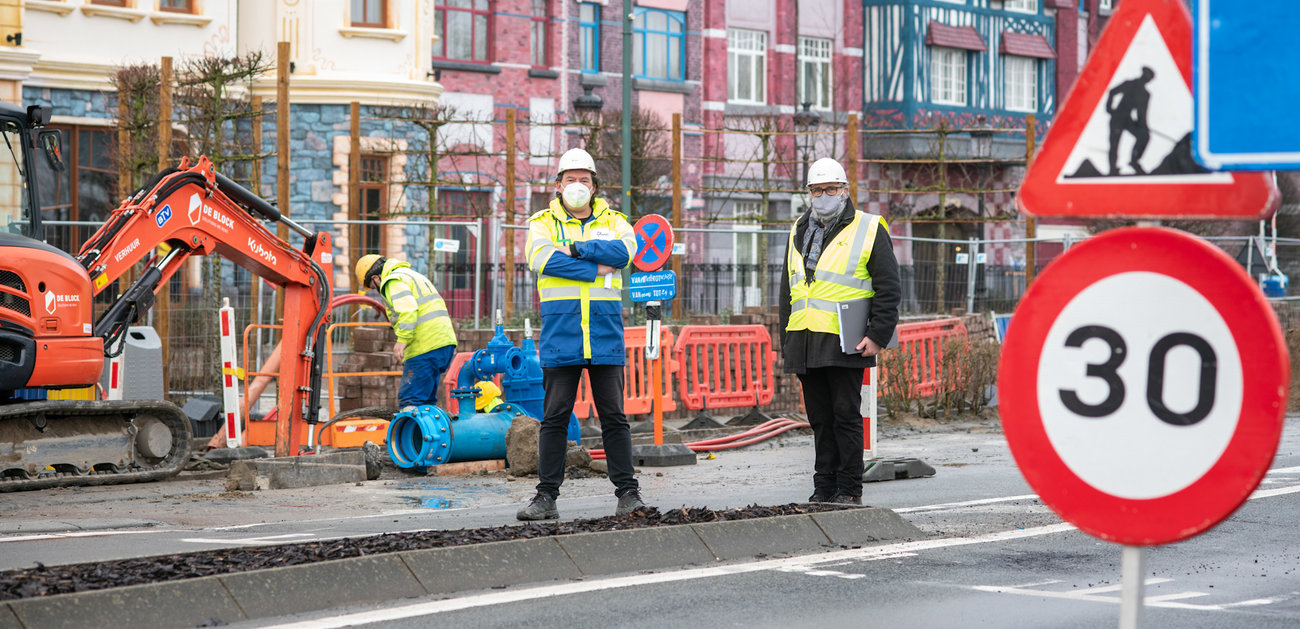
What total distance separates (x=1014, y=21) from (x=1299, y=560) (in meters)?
41.6

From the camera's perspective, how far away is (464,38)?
35656 millimetres

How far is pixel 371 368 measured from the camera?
57.8 feet

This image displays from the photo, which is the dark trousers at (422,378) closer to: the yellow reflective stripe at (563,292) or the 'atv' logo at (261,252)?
the 'atv' logo at (261,252)

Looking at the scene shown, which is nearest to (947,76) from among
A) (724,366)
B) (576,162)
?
(724,366)

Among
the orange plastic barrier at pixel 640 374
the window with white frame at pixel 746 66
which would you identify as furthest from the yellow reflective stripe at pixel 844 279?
the window with white frame at pixel 746 66

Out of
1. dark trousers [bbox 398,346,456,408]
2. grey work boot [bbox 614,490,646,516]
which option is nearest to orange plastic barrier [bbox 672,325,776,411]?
dark trousers [bbox 398,346,456,408]

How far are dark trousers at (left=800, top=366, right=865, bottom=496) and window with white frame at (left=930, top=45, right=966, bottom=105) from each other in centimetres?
3665

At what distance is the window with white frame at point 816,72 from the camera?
43219 mm

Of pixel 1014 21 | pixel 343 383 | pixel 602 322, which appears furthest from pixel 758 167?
pixel 602 322

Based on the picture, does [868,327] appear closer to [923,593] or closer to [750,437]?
[923,593]

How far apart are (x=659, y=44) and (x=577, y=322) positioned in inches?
1219

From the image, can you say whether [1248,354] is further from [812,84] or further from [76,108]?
[812,84]

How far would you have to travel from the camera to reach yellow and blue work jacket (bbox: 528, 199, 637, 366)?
9477mm

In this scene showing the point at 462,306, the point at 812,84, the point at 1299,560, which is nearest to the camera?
the point at 1299,560
